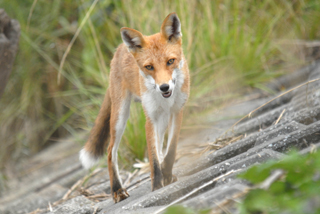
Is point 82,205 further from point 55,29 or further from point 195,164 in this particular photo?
point 55,29

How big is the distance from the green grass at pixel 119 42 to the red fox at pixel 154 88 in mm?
956

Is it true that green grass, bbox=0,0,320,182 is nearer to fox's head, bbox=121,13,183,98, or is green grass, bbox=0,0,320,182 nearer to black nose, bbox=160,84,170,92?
fox's head, bbox=121,13,183,98

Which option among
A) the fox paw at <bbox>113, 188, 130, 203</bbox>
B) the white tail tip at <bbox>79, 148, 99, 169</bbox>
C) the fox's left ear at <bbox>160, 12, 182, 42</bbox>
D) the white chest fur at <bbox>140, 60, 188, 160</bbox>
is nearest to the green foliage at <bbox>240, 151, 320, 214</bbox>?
the white chest fur at <bbox>140, 60, 188, 160</bbox>

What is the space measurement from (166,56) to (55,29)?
19.1 ft

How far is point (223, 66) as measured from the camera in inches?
225

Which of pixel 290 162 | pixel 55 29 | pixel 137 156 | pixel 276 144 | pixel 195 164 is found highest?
pixel 55 29

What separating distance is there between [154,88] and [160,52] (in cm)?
32

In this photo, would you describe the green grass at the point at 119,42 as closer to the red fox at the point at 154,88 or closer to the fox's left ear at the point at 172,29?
the red fox at the point at 154,88

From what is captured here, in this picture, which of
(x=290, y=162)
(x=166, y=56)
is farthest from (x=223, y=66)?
(x=290, y=162)

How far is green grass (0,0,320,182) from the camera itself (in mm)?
5504

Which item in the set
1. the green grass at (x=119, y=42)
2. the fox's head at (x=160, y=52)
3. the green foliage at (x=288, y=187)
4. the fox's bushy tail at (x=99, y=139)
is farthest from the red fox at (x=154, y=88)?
the green foliage at (x=288, y=187)

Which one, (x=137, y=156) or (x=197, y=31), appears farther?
(x=197, y=31)

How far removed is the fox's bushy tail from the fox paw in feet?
2.34

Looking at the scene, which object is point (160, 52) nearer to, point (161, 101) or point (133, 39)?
point (133, 39)
